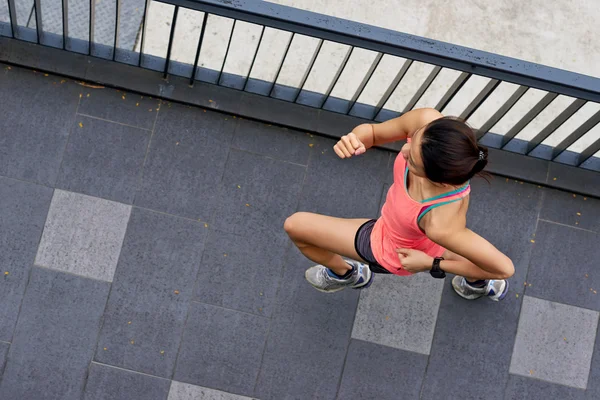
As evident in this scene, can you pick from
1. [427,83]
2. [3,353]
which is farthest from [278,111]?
[3,353]

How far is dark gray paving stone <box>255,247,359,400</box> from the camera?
16.8 ft

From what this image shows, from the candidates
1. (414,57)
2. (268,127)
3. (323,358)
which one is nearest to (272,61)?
(268,127)

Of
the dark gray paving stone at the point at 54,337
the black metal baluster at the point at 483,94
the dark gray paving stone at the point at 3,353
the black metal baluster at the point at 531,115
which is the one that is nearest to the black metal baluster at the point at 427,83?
the black metal baluster at the point at 483,94

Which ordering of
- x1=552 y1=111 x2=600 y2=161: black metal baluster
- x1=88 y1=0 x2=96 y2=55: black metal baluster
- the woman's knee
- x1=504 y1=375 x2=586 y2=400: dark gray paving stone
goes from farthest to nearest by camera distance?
1. x1=504 y1=375 x2=586 y2=400: dark gray paving stone
2. x1=552 y1=111 x2=600 y2=161: black metal baluster
3. x1=88 y1=0 x2=96 y2=55: black metal baluster
4. the woman's knee

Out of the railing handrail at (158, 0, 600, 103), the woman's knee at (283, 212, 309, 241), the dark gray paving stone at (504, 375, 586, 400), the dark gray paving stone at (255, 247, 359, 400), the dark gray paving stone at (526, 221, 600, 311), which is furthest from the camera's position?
the dark gray paving stone at (526, 221, 600, 311)

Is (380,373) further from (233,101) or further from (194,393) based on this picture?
(233,101)

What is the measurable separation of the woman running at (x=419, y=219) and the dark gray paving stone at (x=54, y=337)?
5.45 feet

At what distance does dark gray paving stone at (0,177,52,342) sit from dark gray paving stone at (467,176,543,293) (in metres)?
3.11

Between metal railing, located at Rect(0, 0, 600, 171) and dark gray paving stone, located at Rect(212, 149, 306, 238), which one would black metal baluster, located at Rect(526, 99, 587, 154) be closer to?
metal railing, located at Rect(0, 0, 600, 171)

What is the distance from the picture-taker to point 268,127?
5.35m

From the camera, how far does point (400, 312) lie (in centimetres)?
522

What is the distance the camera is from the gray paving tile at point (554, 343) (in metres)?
5.23

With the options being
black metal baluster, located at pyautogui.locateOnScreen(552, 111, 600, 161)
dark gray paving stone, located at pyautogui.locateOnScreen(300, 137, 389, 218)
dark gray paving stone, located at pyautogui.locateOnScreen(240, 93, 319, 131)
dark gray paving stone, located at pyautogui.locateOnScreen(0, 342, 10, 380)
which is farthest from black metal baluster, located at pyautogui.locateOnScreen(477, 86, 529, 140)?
dark gray paving stone, located at pyautogui.locateOnScreen(0, 342, 10, 380)

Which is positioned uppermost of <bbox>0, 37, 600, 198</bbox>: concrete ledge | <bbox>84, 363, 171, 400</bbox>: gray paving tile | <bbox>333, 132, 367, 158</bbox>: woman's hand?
<bbox>0, 37, 600, 198</bbox>: concrete ledge
